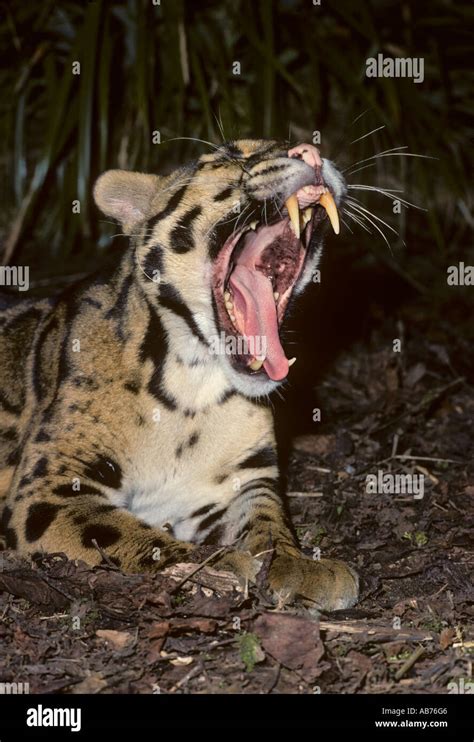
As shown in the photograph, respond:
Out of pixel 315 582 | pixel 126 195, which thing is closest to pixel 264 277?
pixel 126 195

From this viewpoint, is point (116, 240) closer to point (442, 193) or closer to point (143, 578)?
point (442, 193)

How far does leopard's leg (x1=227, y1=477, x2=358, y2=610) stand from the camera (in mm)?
4246

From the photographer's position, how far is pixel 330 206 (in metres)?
4.87

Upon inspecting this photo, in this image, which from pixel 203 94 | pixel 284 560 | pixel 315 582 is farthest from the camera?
pixel 203 94

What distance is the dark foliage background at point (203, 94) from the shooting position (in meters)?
9.28

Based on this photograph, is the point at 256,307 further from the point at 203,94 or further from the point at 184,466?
the point at 203,94

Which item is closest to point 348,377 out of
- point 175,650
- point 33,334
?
point 33,334

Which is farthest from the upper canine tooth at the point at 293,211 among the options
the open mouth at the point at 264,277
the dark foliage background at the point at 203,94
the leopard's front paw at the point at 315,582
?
the dark foliage background at the point at 203,94

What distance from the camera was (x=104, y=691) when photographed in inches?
141

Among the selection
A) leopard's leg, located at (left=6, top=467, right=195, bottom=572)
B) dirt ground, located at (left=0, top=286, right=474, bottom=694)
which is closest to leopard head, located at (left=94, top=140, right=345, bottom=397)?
leopard's leg, located at (left=6, top=467, right=195, bottom=572)

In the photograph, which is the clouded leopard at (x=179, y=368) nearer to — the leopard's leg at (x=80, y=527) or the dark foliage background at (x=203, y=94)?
the leopard's leg at (x=80, y=527)

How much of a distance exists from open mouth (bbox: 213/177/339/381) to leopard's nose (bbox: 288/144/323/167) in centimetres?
12

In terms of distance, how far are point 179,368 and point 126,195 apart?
101 cm

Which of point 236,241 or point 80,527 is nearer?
point 80,527
